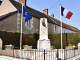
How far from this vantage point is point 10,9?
54.8 feet

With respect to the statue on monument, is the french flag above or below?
above

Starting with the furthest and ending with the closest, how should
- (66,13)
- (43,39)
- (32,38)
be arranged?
(32,38) < (43,39) < (66,13)

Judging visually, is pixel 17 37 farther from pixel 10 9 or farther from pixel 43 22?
pixel 10 9

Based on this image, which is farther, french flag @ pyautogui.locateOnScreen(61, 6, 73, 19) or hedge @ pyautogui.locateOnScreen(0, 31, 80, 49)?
hedge @ pyautogui.locateOnScreen(0, 31, 80, 49)

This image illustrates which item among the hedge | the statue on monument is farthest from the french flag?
the hedge

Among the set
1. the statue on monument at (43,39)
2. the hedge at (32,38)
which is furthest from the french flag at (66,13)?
the hedge at (32,38)

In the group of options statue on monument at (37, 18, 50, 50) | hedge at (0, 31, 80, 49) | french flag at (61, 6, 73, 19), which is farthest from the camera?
hedge at (0, 31, 80, 49)

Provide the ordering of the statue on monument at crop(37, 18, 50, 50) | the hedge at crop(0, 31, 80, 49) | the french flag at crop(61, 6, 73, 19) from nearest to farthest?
the french flag at crop(61, 6, 73, 19) → the statue on monument at crop(37, 18, 50, 50) → the hedge at crop(0, 31, 80, 49)

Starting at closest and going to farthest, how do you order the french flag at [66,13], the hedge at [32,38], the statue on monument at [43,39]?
the french flag at [66,13] → the statue on monument at [43,39] → the hedge at [32,38]

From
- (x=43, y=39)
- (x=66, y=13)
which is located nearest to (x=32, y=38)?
(x=43, y=39)

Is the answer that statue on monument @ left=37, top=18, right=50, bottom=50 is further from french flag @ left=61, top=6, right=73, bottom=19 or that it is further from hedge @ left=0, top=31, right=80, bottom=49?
hedge @ left=0, top=31, right=80, bottom=49

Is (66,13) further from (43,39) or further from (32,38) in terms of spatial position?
(32,38)

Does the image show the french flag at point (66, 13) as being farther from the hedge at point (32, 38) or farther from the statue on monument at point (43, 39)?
the hedge at point (32, 38)

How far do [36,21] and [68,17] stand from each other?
9.67 metres
